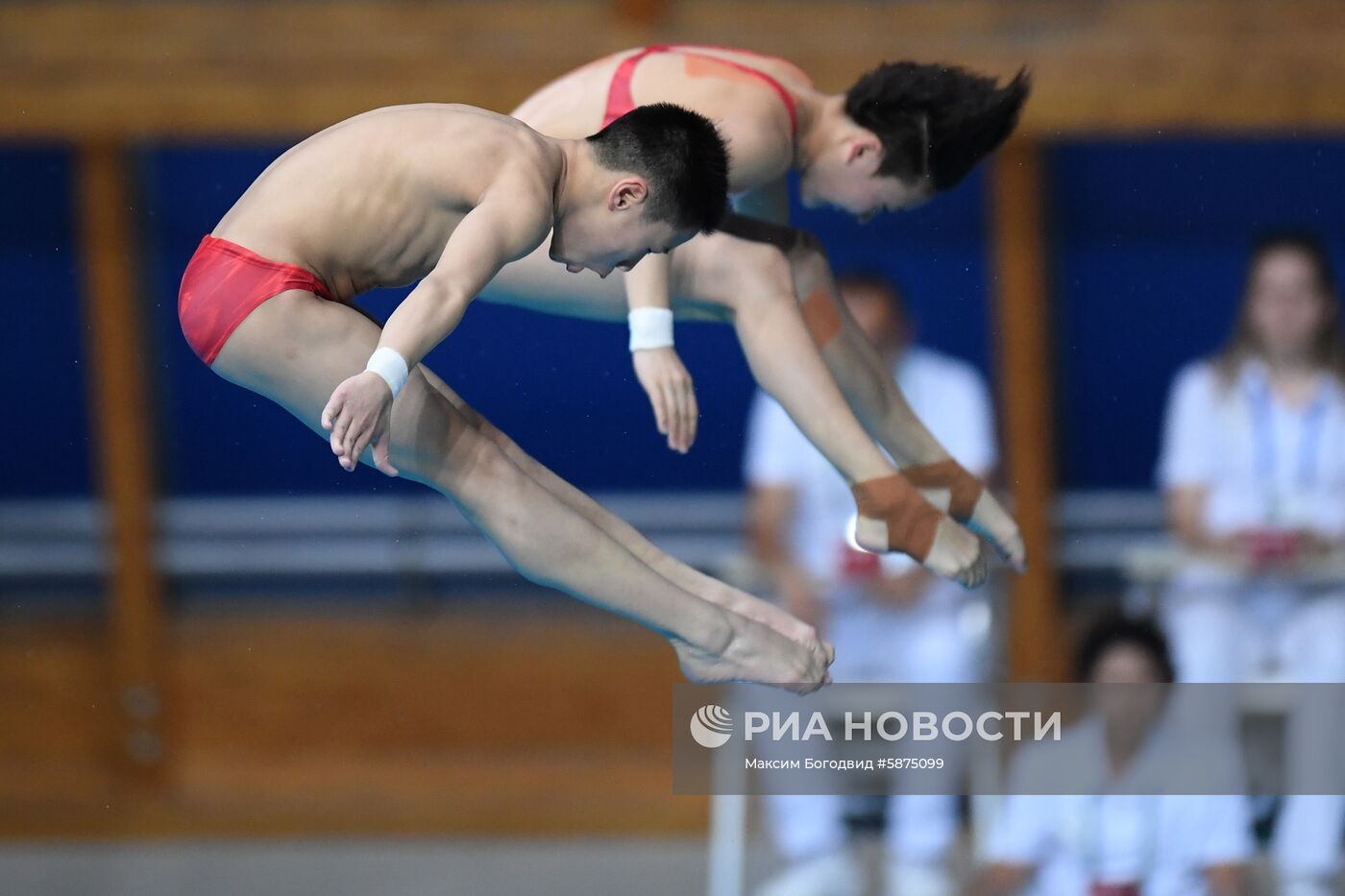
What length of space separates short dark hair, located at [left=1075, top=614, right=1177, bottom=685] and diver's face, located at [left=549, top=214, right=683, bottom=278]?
1.37m

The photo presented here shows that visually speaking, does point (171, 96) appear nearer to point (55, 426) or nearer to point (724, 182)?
point (55, 426)

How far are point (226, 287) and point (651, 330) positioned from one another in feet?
1.71

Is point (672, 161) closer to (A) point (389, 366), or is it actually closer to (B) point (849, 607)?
(A) point (389, 366)

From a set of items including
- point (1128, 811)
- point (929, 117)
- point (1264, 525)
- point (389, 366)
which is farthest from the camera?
point (1264, 525)

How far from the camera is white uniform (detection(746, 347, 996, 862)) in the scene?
3.04 m

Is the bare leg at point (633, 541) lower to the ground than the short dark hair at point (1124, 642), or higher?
lower

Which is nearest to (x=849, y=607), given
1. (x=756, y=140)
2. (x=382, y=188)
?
(x=756, y=140)

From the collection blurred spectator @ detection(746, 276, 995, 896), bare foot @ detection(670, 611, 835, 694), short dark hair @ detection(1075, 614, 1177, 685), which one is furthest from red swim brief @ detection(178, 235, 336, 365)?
short dark hair @ detection(1075, 614, 1177, 685)

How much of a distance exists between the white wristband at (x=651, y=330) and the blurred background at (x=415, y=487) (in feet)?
3.19

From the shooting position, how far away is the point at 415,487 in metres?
3.57

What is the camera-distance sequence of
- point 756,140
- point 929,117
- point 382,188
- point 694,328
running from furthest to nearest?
point 694,328 → point 929,117 → point 756,140 → point 382,188

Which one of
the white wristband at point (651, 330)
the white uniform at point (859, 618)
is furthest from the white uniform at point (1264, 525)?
the white wristband at point (651, 330)

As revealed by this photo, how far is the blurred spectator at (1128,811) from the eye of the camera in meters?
2.83

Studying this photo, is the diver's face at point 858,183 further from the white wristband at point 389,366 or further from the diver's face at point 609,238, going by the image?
the white wristband at point 389,366
